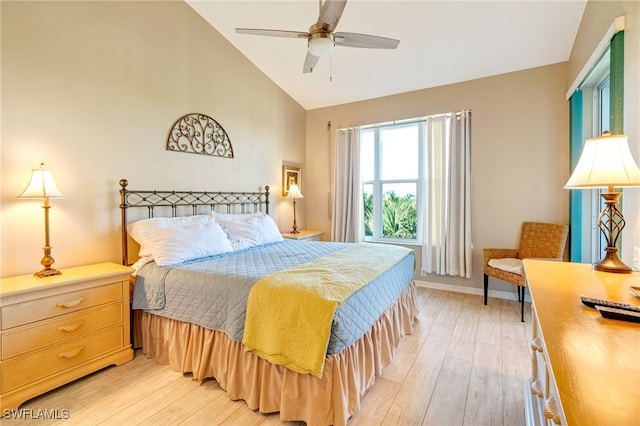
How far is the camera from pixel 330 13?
72.8 inches

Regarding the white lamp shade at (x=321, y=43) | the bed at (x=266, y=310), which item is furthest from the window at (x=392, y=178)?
the white lamp shade at (x=321, y=43)

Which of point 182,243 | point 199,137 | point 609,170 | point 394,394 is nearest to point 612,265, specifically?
point 609,170

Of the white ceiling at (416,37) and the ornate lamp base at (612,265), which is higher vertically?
the white ceiling at (416,37)

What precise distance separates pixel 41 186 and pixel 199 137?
5.05ft

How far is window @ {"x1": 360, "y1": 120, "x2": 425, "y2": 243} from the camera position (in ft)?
13.5

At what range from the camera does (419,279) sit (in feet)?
13.4

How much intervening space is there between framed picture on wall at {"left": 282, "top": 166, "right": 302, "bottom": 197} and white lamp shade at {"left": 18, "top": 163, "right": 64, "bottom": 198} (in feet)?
9.23

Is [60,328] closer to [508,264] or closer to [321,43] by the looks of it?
[321,43]

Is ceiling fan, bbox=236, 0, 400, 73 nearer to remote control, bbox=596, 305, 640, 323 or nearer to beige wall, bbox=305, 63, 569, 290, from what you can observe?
remote control, bbox=596, 305, 640, 323

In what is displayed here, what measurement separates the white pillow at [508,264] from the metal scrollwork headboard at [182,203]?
2958 mm

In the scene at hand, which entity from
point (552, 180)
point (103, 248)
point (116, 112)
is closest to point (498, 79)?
point (552, 180)

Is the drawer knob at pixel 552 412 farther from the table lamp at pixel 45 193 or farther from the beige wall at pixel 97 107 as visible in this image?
the beige wall at pixel 97 107

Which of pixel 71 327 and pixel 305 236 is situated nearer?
pixel 71 327

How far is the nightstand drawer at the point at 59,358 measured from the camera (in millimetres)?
1690
